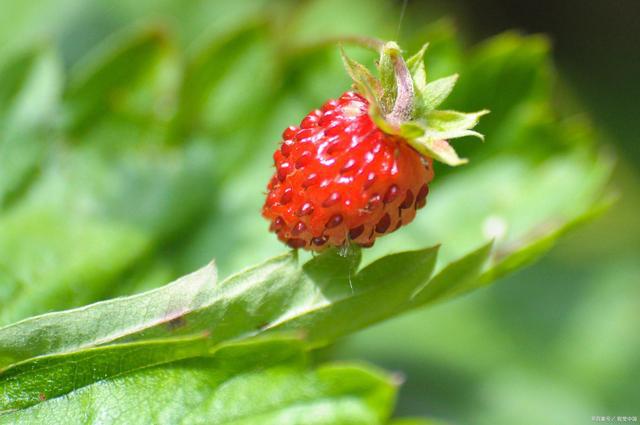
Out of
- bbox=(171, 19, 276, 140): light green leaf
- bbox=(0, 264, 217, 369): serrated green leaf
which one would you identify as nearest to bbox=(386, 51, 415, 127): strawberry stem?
bbox=(0, 264, 217, 369): serrated green leaf

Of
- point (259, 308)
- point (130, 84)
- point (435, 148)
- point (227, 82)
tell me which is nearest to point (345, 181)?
point (435, 148)

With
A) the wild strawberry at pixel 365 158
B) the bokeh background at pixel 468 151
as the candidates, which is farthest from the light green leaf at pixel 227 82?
the wild strawberry at pixel 365 158

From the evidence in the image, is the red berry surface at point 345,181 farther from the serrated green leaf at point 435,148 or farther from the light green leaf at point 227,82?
the light green leaf at point 227,82

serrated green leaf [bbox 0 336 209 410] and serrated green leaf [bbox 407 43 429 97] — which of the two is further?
serrated green leaf [bbox 407 43 429 97]

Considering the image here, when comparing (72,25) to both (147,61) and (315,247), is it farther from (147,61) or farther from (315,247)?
(315,247)

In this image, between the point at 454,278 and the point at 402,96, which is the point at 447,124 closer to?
the point at 402,96

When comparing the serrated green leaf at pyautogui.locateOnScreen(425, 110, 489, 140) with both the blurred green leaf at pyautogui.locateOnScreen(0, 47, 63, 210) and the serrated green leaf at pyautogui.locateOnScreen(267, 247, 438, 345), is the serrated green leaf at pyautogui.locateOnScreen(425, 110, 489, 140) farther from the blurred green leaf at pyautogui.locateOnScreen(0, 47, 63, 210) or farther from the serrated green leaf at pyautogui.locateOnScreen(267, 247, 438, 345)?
the blurred green leaf at pyautogui.locateOnScreen(0, 47, 63, 210)
